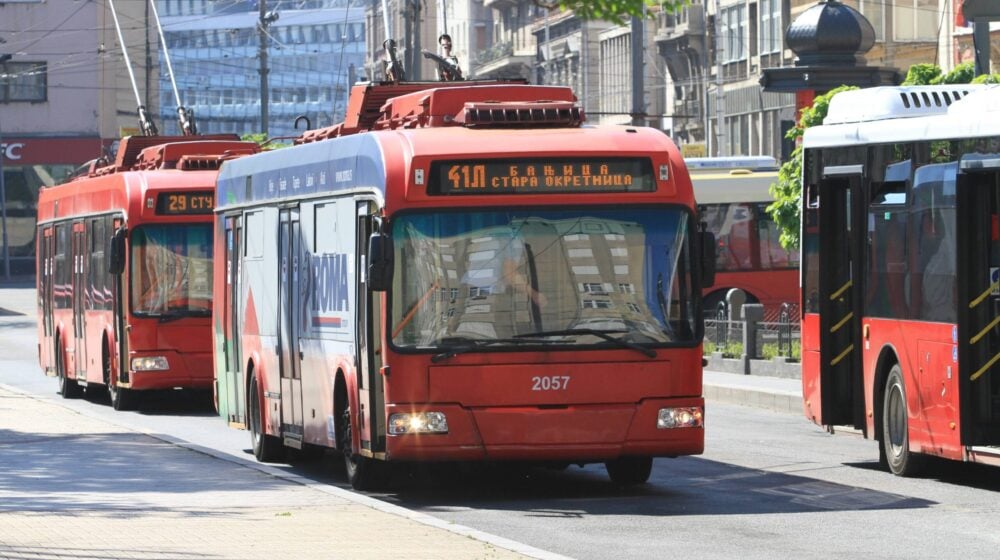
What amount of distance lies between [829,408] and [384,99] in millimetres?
4178

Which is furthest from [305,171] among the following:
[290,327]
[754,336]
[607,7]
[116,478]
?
[754,336]

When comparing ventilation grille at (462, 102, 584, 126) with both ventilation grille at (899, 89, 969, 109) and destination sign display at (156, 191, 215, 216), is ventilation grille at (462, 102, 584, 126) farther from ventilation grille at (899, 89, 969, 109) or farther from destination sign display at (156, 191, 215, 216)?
destination sign display at (156, 191, 215, 216)

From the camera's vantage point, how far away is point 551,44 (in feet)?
302

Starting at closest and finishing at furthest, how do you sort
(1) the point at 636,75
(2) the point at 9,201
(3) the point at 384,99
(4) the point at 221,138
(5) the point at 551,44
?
1. (3) the point at 384,99
2. (4) the point at 221,138
3. (1) the point at 636,75
4. (2) the point at 9,201
5. (5) the point at 551,44

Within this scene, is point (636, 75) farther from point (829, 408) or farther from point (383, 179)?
point (383, 179)

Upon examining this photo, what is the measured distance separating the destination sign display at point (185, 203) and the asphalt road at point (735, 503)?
475 cm

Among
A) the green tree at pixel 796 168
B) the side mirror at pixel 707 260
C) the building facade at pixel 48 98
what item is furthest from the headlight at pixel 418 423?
the building facade at pixel 48 98

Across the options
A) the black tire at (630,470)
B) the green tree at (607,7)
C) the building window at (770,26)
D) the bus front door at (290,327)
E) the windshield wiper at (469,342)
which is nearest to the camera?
the windshield wiper at (469,342)

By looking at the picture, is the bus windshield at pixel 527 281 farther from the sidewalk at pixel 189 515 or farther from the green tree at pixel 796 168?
the green tree at pixel 796 168

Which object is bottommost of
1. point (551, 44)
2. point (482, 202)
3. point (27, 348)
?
point (27, 348)

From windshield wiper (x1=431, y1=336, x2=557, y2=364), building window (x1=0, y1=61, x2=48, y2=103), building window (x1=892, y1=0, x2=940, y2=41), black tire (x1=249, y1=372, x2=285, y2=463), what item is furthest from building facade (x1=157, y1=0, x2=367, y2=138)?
windshield wiper (x1=431, y1=336, x2=557, y2=364)

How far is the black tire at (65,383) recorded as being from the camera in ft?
98.8

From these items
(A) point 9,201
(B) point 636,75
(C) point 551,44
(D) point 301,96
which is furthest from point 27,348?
(D) point 301,96

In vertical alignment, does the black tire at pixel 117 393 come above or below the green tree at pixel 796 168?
below
